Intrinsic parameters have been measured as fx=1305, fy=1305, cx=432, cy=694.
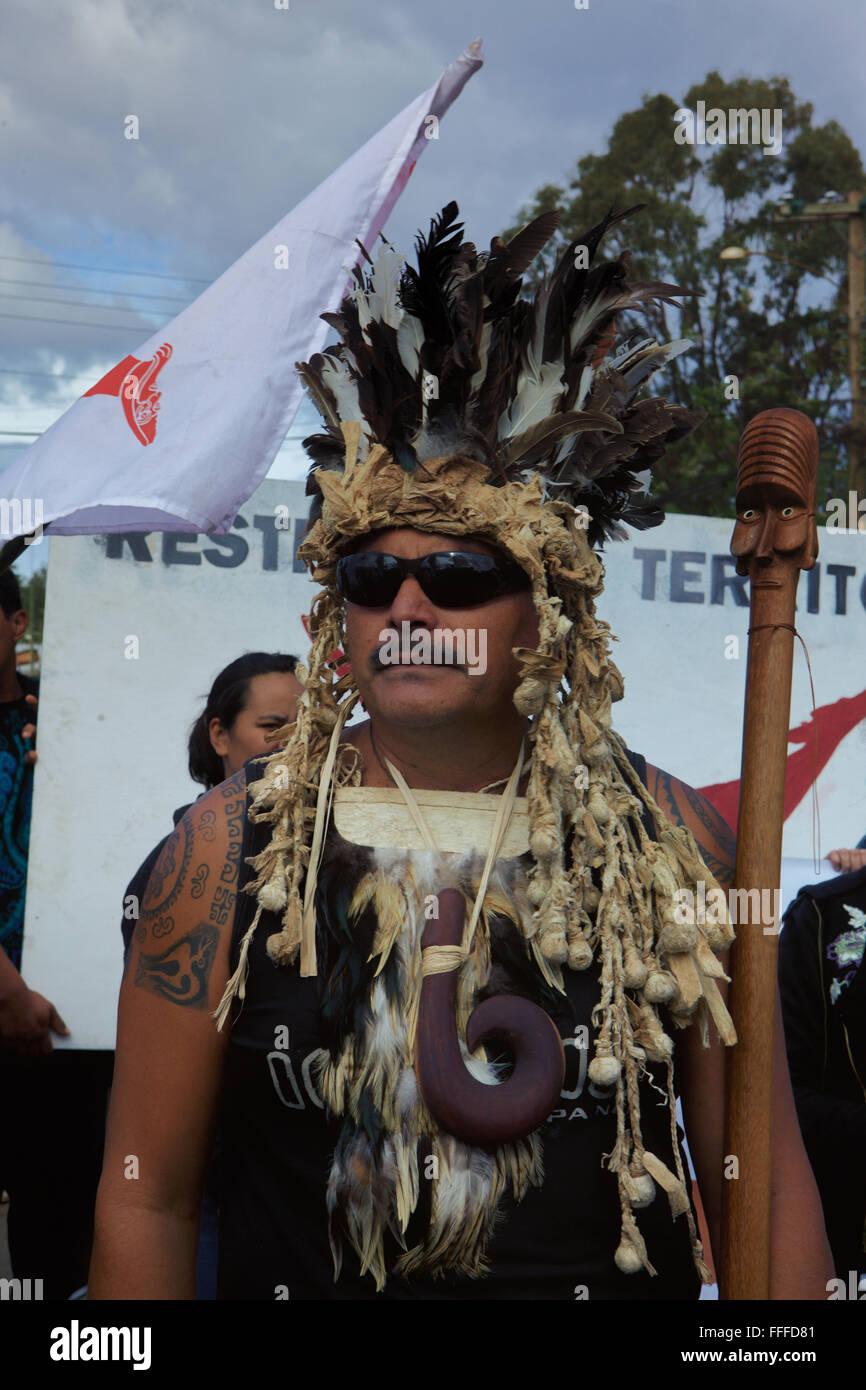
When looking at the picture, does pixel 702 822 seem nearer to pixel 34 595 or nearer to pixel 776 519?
pixel 776 519

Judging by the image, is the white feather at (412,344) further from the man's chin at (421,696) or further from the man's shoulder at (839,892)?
the man's shoulder at (839,892)

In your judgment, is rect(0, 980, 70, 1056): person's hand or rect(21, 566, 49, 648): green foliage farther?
rect(21, 566, 49, 648): green foliage

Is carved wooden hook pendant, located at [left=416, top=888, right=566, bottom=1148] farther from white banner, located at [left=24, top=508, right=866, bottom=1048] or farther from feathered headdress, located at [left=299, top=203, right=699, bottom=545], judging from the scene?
white banner, located at [left=24, top=508, right=866, bottom=1048]

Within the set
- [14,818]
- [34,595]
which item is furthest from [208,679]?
[34,595]

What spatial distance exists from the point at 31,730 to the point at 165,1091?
2.87m

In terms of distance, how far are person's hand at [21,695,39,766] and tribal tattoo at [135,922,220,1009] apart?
108 inches

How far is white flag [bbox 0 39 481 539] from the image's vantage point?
3.47 metres

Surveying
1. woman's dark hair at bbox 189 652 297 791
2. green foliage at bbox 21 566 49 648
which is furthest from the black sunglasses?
green foliage at bbox 21 566 49 648

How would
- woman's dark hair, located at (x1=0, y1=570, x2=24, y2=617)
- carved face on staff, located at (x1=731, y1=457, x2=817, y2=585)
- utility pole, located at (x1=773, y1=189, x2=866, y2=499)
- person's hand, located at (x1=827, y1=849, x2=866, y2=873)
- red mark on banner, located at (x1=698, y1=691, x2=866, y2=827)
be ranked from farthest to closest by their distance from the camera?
utility pole, located at (x1=773, y1=189, x2=866, y2=499) < red mark on banner, located at (x1=698, y1=691, x2=866, y2=827) < woman's dark hair, located at (x1=0, y1=570, x2=24, y2=617) < person's hand, located at (x1=827, y1=849, x2=866, y2=873) < carved face on staff, located at (x1=731, y1=457, x2=817, y2=585)

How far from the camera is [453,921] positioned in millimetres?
2145

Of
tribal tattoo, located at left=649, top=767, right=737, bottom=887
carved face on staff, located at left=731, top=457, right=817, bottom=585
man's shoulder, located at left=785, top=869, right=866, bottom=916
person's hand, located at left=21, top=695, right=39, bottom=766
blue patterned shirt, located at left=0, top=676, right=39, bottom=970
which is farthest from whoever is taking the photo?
person's hand, located at left=21, top=695, right=39, bottom=766

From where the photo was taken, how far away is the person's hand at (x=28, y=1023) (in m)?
4.23

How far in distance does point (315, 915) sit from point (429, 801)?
0.28 meters

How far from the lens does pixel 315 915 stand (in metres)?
2.18
